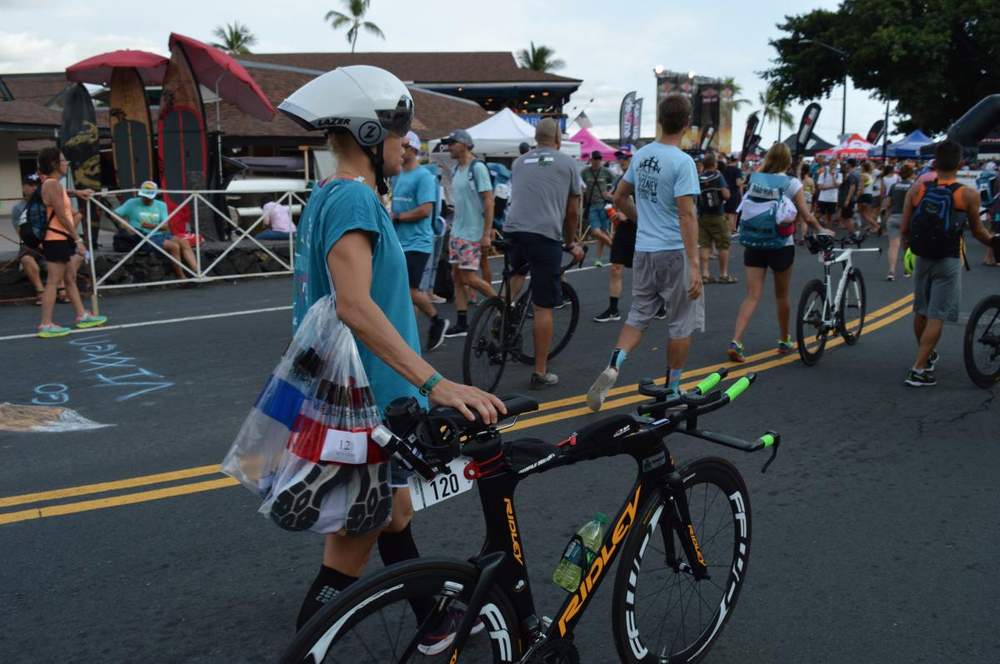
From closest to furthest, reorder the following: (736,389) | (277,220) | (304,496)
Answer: (304,496)
(736,389)
(277,220)

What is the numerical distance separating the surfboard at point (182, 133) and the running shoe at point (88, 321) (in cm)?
728

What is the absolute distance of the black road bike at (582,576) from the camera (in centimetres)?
205

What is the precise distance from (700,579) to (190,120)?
1569 centimetres

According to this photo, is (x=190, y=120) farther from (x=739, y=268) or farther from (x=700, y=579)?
(x=700, y=579)

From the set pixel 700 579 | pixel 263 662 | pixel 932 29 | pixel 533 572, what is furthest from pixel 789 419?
pixel 932 29

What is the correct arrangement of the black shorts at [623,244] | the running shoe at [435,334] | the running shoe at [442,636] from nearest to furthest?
the running shoe at [442,636] → the running shoe at [435,334] → the black shorts at [623,244]

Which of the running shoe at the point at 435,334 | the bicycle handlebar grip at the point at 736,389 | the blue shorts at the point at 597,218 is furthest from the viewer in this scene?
the blue shorts at the point at 597,218

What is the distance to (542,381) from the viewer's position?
278 inches

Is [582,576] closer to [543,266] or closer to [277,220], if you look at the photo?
[543,266]

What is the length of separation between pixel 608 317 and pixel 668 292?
3.67m

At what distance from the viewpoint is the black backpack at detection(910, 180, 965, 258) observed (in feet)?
22.2

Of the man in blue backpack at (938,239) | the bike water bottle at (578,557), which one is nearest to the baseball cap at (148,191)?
the man in blue backpack at (938,239)

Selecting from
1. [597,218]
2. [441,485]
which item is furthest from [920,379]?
[597,218]

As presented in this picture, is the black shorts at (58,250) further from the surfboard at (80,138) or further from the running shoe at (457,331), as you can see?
the surfboard at (80,138)
